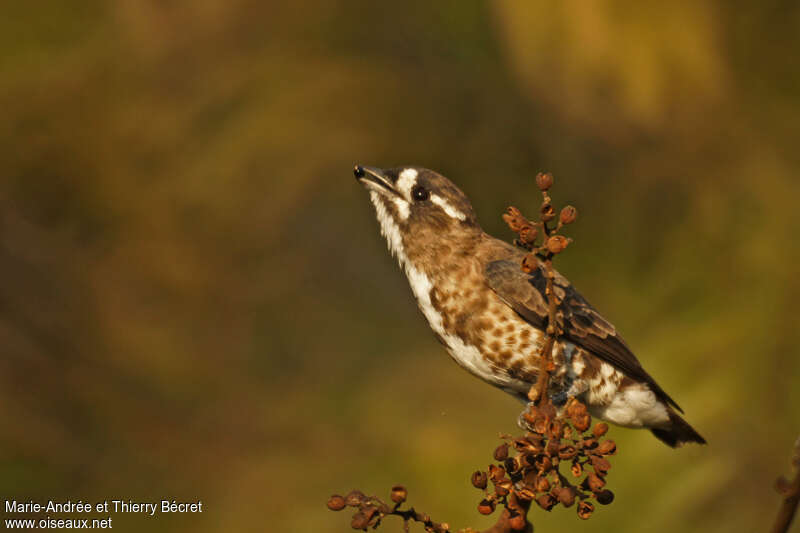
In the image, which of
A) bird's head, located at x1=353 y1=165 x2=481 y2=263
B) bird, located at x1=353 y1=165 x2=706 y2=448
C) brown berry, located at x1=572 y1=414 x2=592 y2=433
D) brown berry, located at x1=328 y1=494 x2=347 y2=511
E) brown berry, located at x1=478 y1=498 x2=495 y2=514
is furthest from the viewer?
bird's head, located at x1=353 y1=165 x2=481 y2=263

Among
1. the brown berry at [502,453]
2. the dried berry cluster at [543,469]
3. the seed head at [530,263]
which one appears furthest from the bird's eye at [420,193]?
the seed head at [530,263]

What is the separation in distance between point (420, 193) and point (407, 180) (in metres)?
0.10

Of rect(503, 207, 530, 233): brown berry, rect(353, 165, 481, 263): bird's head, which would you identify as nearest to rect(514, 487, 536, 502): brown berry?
rect(503, 207, 530, 233): brown berry

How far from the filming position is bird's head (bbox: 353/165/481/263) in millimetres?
5367

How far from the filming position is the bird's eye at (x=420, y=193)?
545 cm

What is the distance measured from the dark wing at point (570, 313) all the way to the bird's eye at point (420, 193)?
542 mm

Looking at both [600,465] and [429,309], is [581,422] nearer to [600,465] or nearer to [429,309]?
[600,465]

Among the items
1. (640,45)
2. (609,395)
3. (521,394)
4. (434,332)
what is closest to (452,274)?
(434,332)

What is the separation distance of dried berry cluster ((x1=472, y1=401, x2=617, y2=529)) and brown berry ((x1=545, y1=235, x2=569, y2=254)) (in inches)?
29.5

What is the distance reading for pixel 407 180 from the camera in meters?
5.47

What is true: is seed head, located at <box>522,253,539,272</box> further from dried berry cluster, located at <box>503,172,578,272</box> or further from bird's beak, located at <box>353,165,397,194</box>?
bird's beak, located at <box>353,165,397,194</box>

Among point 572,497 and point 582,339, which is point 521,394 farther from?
point 572,497

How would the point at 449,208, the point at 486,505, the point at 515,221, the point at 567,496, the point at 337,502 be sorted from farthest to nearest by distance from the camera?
1. the point at 449,208
2. the point at 486,505
3. the point at 567,496
4. the point at 337,502
5. the point at 515,221

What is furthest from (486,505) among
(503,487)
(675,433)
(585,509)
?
(675,433)
